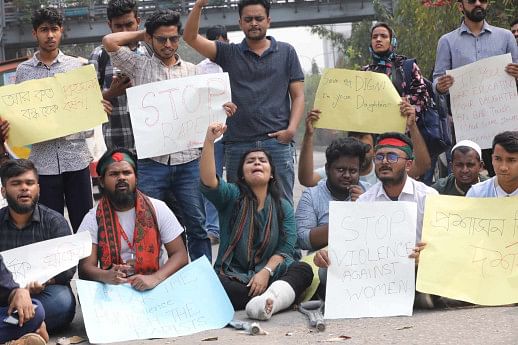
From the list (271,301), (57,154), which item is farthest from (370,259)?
(57,154)

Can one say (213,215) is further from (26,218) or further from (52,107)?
(26,218)

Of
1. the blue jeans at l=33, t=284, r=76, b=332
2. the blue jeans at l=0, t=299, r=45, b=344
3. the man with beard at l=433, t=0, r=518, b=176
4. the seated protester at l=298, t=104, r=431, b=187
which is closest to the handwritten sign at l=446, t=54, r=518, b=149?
the man with beard at l=433, t=0, r=518, b=176

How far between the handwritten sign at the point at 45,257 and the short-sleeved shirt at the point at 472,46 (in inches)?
123

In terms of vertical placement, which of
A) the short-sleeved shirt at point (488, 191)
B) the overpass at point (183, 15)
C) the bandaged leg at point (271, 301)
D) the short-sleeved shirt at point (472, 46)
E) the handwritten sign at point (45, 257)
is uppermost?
the overpass at point (183, 15)

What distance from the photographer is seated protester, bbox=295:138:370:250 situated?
7.54 m

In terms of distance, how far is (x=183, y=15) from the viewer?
4634cm

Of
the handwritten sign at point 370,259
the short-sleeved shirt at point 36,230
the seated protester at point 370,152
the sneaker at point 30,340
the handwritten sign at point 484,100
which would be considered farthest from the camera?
the handwritten sign at point 484,100

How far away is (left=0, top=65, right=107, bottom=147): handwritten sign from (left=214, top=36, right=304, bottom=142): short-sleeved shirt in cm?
94

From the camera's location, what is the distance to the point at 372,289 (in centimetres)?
669

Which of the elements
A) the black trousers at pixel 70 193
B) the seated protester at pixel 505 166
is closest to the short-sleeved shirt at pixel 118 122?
the black trousers at pixel 70 193

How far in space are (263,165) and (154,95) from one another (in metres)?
0.95

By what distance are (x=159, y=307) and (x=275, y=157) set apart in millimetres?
1589

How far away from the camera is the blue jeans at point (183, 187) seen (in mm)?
7562

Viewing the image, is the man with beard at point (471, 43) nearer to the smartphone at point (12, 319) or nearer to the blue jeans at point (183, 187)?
the blue jeans at point (183, 187)
